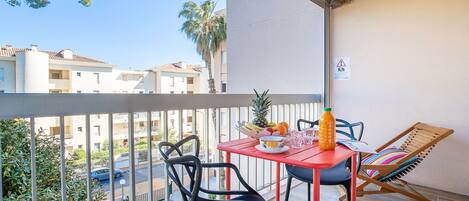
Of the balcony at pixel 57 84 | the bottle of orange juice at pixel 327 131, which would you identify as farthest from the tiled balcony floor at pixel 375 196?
the balcony at pixel 57 84

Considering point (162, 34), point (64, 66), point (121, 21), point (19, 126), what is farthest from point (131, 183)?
point (162, 34)

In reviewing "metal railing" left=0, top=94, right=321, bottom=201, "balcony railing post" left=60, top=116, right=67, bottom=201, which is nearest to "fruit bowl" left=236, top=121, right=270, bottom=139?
"metal railing" left=0, top=94, right=321, bottom=201

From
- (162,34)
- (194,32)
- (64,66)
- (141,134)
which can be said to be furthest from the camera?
(194,32)

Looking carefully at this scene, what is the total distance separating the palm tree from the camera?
9.52 meters

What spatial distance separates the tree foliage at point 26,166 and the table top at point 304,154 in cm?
149

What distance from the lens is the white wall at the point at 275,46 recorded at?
3891 mm

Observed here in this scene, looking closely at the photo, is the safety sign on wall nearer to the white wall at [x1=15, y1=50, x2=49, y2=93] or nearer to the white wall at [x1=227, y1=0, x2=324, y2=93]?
the white wall at [x1=227, y1=0, x2=324, y2=93]

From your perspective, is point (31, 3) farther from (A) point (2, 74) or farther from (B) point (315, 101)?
(B) point (315, 101)

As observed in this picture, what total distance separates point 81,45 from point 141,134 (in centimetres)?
430

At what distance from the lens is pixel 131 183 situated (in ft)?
5.65

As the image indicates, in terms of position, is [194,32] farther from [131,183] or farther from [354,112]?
[131,183]

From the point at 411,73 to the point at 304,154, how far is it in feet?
7.82

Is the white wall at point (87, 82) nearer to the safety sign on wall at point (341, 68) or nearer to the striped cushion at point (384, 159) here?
the striped cushion at point (384, 159)

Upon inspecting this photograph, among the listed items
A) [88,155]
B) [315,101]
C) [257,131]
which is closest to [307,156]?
[257,131]
